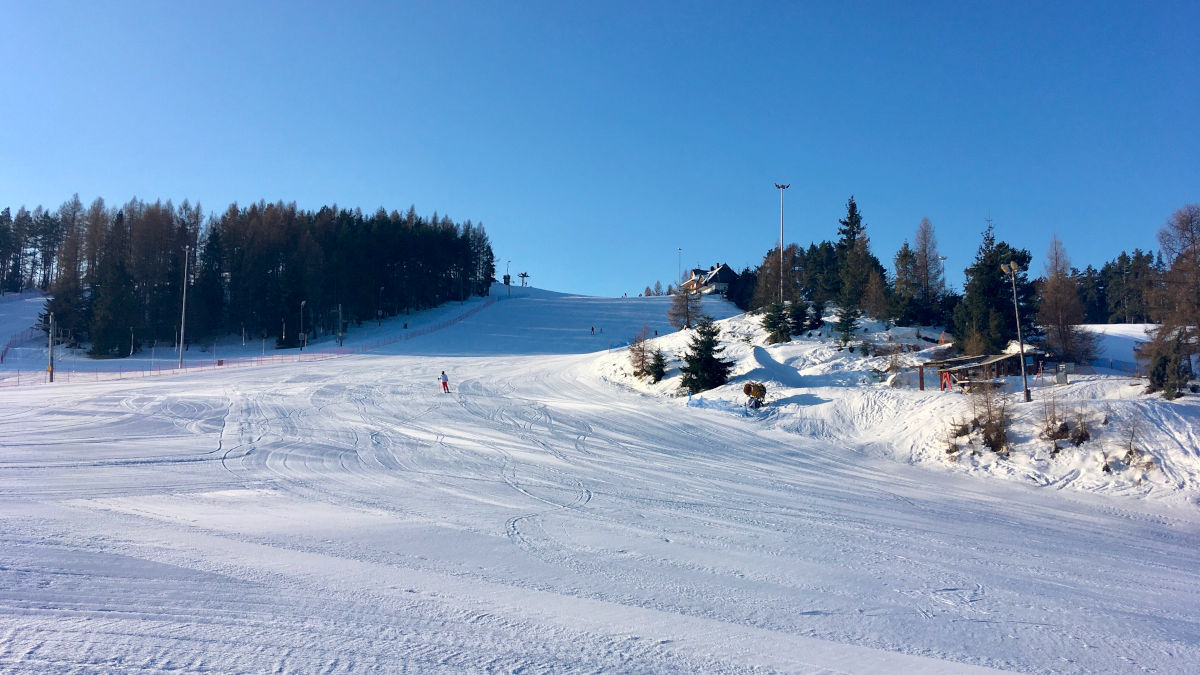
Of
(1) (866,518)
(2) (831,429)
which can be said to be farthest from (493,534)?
(2) (831,429)

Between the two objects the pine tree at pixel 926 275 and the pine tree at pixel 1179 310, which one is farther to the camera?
the pine tree at pixel 926 275

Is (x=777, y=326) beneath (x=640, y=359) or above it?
above

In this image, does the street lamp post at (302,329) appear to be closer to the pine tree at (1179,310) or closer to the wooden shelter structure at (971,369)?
the wooden shelter structure at (971,369)

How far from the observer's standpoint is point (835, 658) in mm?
5508

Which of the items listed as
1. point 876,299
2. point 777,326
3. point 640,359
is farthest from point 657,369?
point 876,299

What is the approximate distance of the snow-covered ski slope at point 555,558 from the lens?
541 cm

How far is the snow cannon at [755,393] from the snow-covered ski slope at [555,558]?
4844 mm

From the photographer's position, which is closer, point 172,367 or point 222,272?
point 172,367

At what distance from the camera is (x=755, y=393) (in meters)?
25.0

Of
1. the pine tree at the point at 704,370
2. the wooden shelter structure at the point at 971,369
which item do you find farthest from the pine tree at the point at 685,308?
the wooden shelter structure at the point at 971,369

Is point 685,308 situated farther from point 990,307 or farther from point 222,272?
point 222,272

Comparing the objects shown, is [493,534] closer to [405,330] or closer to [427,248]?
[405,330]

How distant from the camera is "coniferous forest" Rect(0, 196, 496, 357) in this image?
54.5 metres

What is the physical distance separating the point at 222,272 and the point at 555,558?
221 ft
